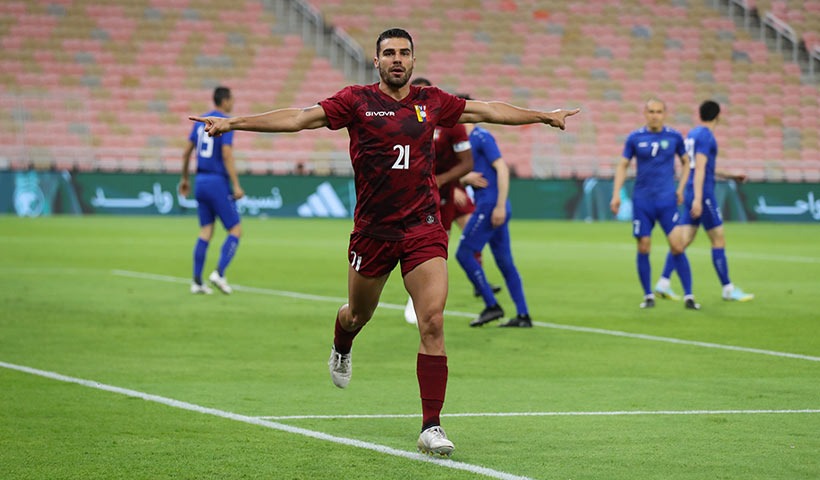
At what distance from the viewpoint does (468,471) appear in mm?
6387

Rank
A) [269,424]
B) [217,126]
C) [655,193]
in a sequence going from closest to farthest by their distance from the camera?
[217,126], [269,424], [655,193]

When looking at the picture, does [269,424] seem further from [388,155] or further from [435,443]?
[388,155]

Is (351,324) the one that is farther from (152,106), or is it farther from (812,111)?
(812,111)

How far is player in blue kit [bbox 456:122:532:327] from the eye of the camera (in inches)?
504

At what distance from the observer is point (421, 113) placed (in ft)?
24.0

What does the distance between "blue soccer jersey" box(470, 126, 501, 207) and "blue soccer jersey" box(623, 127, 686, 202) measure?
2.62 metres

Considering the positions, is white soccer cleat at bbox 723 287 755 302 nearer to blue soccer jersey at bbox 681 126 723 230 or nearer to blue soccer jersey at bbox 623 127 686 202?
blue soccer jersey at bbox 681 126 723 230

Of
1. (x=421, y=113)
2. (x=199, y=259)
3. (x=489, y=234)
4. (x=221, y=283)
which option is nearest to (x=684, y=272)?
(x=489, y=234)

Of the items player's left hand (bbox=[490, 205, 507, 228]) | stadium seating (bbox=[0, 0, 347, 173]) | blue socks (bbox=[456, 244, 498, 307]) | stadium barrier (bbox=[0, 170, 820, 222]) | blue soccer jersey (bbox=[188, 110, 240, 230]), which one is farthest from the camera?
stadium seating (bbox=[0, 0, 347, 173])

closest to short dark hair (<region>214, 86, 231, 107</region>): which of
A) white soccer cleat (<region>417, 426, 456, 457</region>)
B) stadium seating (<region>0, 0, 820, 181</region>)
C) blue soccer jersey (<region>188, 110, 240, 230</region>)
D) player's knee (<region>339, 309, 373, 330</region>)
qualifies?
blue soccer jersey (<region>188, 110, 240, 230</region>)

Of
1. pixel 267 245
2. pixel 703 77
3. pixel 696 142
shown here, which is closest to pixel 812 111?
pixel 703 77

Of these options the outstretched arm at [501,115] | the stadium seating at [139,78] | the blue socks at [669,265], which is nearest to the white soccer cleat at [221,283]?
the blue socks at [669,265]

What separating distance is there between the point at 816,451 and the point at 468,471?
6.17 ft

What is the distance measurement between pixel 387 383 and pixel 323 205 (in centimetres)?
2455
